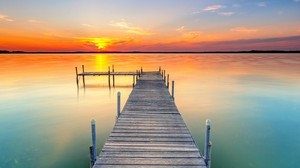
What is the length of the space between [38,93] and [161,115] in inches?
827

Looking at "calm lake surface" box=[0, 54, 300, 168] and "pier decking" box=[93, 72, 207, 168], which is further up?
"pier decking" box=[93, 72, 207, 168]

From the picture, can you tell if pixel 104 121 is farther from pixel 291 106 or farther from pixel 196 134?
pixel 291 106

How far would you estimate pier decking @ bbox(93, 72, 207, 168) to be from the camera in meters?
6.74

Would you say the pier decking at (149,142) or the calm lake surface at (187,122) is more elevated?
the pier decking at (149,142)

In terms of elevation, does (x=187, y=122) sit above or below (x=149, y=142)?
below

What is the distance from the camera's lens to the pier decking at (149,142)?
6.74m

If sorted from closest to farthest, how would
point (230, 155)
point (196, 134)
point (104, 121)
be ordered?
1. point (230, 155)
2. point (196, 134)
3. point (104, 121)

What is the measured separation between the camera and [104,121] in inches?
666

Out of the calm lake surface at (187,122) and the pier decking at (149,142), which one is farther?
the calm lake surface at (187,122)

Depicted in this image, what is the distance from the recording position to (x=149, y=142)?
8.07 m

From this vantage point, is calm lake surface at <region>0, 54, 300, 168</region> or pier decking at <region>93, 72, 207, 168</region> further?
calm lake surface at <region>0, 54, 300, 168</region>

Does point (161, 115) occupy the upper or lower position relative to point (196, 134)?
upper

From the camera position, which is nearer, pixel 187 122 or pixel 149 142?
pixel 149 142

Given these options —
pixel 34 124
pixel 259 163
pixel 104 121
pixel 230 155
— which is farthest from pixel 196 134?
pixel 34 124
